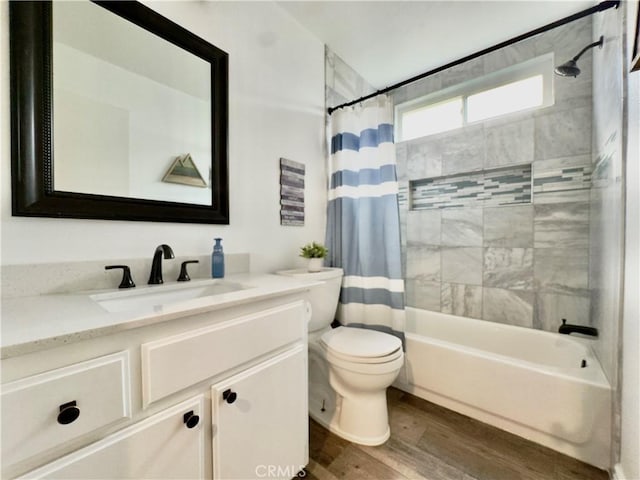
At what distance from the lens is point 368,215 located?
1.78 meters

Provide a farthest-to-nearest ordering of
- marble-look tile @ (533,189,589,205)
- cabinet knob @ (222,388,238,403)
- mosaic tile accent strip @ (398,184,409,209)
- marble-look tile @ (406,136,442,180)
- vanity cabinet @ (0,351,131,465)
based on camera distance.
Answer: mosaic tile accent strip @ (398,184,409,209)
marble-look tile @ (406,136,442,180)
marble-look tile @ (533,189,589,205)
cabinet knob @ (222,388,238,403)
vanity cabinet @ (0,351,131,465)

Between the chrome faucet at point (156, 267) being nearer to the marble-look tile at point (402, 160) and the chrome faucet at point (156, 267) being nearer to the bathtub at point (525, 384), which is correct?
the bathtub at point (525, 384)

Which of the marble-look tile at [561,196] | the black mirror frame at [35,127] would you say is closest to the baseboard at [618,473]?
the marble-look tile at [561,196]

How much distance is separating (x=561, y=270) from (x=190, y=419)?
7.58 feet

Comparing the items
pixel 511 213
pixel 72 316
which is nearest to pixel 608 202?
pixel 511 213

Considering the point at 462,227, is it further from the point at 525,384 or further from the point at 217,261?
the point at 217,261

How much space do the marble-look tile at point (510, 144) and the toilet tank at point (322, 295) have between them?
153 cm

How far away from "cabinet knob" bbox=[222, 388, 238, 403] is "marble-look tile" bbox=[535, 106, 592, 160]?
2369mm

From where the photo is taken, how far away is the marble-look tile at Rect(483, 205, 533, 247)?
192cm

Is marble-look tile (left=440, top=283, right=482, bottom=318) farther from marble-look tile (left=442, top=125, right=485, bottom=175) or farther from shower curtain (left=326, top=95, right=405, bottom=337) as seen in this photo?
marble-look tile (left=442, top=125, right=485, bottom=175)

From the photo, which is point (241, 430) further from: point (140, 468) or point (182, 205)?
point (182, 205)

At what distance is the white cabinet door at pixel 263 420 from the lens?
2.67 feet

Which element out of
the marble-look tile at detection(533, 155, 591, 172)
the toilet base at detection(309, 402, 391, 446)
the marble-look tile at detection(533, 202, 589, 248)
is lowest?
the toilet base at detection(309, 402, 391, 446)

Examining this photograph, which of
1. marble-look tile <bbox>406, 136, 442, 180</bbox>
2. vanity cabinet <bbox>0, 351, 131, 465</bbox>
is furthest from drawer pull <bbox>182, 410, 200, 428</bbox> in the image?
marble-look tile <bbox>406, 136, 442, 180</bbox>
